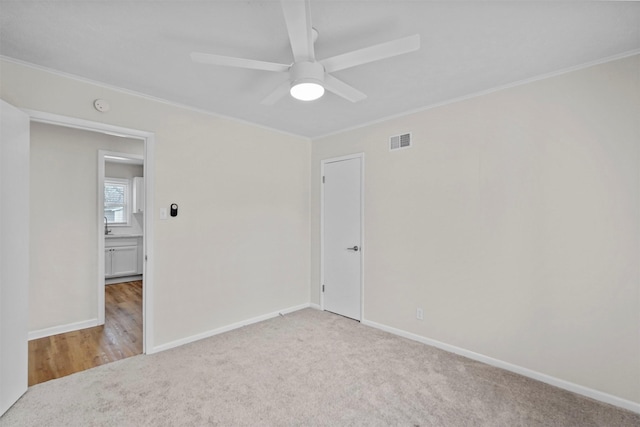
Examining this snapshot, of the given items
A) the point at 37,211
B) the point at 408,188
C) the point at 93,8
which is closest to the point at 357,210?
the point at 408,188

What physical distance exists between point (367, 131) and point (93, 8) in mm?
2777

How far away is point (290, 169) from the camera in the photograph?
421 centimetres

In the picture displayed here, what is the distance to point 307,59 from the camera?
69.8 inches

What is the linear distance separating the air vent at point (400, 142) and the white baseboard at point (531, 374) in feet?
6.86

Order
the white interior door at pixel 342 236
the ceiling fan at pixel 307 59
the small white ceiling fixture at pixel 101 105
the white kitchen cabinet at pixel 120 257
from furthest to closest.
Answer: the white kitchen cabinet at pixel 120 257, the white interior door at pixel 342 236, the small white ceiling fixture at pixel 101 105, the ceiling fan at pixel 307 59

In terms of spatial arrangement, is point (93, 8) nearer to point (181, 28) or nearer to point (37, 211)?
point (181, 28)

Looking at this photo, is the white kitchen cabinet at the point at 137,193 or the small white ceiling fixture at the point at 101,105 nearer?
the small white ceiling fixture at the point at 101,105

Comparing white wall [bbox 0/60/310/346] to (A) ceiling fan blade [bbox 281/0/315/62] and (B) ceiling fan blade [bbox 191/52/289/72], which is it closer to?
(B) ceiling fan blade [bbox 191/52/289/72]

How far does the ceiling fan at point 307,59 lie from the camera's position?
1438 millimetres

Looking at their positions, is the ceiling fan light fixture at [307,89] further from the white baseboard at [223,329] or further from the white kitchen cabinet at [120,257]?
the white kitchen cabinet at [120,257]

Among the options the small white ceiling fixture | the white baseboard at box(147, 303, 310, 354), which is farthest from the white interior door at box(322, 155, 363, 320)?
the small white ceiling fixture

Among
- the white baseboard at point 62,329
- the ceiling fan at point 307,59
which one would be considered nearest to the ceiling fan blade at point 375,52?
the ceiling fan at point 307,59

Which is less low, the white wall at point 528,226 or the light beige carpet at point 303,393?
the white wall at point 528,226

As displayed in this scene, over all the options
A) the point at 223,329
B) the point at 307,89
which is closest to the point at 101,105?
the point at 307,89
